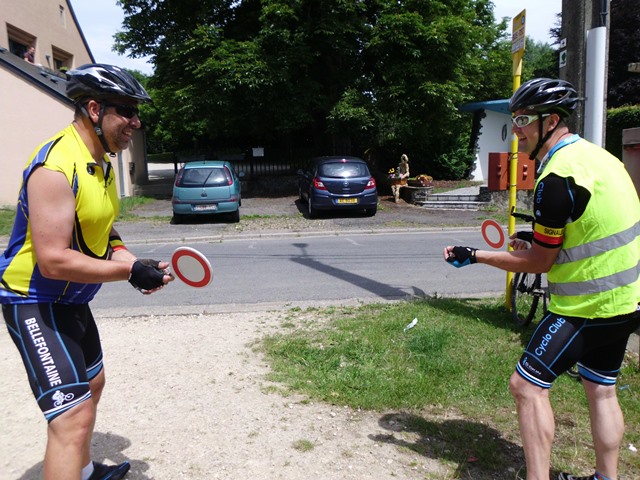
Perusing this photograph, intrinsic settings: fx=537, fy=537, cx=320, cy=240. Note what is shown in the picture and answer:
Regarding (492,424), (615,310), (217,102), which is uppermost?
(217,102)

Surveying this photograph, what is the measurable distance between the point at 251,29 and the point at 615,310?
20.5 meters

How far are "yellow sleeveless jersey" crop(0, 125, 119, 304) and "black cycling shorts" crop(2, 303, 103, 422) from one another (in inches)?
2.3

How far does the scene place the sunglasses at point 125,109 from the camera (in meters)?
2.39

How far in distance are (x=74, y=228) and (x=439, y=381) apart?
284cm

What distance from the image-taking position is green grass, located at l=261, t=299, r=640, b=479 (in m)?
3.15

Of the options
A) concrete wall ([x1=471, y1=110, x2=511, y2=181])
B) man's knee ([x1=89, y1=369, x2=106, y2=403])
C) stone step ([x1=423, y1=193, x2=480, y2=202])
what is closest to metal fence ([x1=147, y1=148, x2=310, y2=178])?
stone step ([x1=423, y1=193, x2=480, y2=202])

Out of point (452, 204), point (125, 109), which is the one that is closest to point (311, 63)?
point (452, 204)

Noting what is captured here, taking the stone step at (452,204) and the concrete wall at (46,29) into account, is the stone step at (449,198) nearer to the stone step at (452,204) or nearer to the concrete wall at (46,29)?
Result: the stone step at (452,204)

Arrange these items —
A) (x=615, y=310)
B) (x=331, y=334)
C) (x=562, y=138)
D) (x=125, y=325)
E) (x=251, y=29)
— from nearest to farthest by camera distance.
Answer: (x=615, y=310) < (x=562, y=138) < (x=331, y=334) < (x=125, y=325) < (x=251, y=29)

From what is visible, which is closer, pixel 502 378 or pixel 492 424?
pixel 492 424

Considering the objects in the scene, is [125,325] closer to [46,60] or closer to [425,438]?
[425,438]

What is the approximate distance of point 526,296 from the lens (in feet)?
18.6

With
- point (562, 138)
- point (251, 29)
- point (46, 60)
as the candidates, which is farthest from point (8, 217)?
point (562, 138)

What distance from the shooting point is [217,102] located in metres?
18.3
